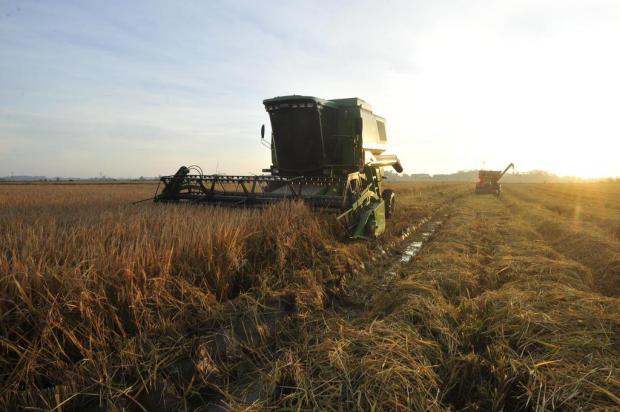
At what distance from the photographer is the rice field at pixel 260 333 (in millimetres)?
2338

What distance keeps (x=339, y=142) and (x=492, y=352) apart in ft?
23.5

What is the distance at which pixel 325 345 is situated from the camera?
295cm

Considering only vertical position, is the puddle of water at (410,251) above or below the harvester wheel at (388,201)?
below

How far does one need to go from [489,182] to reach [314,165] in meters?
27.8

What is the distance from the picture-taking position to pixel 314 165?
9.36m

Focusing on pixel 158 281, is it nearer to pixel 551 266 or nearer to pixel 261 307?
pixel 261 307

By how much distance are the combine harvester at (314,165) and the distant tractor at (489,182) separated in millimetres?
24869

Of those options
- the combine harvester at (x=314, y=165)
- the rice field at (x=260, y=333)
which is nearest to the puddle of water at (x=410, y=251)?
the combine harvester at (x=314, y=165)

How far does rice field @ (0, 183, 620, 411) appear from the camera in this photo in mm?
2338

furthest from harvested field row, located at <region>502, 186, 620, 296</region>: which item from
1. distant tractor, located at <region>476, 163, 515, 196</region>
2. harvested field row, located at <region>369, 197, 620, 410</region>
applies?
distant tractor, located at <region>476, 163, 515, 196</region>

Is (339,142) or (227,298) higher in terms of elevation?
(339,142)

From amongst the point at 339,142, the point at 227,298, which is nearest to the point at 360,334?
the point at 227,298

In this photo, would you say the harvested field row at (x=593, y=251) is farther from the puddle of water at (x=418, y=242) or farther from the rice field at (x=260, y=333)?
the puddle of water at (x=418, y=242)

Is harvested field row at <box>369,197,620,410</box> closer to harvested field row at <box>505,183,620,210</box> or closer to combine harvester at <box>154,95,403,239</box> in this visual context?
combine harvester at <box>154,95,403,239</box>
